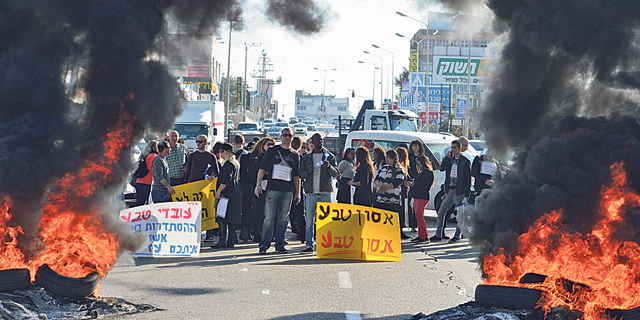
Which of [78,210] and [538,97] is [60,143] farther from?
[538,97]

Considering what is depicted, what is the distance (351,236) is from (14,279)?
5303 mm

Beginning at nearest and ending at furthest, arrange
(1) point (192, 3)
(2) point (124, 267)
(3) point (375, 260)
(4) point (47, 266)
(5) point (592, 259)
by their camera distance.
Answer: (5) point (592, 259), (4) point (47, 266), (1) point (192, 3), (2) point (124, 267), (3) point (375, 260)

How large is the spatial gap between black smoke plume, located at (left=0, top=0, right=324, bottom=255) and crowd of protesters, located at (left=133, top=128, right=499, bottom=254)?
11.9ft

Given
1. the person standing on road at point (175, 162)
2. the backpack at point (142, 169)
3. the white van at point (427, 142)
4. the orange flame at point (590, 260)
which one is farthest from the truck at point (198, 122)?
the orange flame at point (590, 260)

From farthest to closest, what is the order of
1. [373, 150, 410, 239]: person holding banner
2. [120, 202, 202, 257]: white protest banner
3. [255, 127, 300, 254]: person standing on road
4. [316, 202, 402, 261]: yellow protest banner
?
1. [373, 150, 410, 239]: person holding banner
2. [255, 127, 300, 254]: person standing on road
3. [316, 202, 402, 261]: yellow protest banner
4. [120, 202, 202, 257]: white protest banner

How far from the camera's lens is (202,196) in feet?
36.7

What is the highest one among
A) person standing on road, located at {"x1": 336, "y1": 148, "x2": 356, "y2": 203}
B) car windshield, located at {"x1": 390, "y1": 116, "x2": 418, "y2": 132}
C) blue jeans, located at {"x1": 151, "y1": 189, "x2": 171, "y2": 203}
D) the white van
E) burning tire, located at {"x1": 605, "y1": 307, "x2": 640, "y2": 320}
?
car windshield, located at {"x1": 390, "y1": 116, "x2": 418, "y2": 132}

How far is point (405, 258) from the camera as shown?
10125 millimetres

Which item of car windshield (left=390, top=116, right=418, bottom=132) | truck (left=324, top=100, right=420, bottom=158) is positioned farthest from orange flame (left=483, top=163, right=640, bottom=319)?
car windshield (left=390, top=116, right=418, bottom=132)

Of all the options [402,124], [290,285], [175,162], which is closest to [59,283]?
[290,285]

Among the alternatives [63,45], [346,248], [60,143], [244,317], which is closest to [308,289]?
[244,317]

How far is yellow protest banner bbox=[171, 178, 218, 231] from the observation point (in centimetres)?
1111

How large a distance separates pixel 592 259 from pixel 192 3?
15.2 feet

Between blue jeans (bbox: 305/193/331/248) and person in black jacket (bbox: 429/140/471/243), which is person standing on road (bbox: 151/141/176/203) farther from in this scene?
person in black jacket (bbox: 429/140/471/243)
